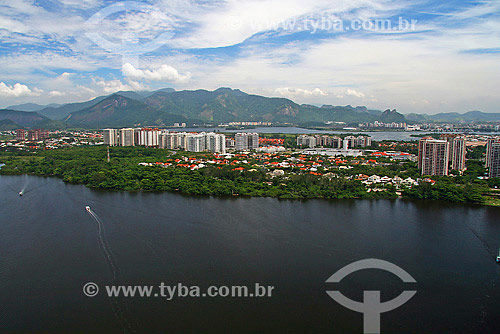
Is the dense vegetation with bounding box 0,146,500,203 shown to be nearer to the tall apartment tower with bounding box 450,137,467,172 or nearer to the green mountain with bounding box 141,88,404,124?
the tall apartment tower with bounding box 450,137,467,172

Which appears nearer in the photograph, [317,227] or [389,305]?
[389,305]

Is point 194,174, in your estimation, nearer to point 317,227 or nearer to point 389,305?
point 317,227

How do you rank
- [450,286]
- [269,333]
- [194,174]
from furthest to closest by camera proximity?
1. [194,174]
2. [450,286]
3. [269,333]

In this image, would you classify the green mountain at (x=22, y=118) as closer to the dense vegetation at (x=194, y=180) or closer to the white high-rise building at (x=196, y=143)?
the white high-rise building at (x=196, y=143)

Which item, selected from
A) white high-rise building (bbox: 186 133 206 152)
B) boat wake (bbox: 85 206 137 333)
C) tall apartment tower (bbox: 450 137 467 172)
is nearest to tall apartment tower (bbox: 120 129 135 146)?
white high-rise building (bbox: 186 133 206 152)

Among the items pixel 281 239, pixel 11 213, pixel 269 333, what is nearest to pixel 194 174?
pixel 11 213

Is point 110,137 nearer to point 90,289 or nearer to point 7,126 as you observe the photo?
point 90,289

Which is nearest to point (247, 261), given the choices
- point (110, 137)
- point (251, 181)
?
point (251, 181)
